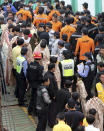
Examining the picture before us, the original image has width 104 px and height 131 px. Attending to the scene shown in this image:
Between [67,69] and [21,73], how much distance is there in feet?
4.69

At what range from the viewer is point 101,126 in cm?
1152

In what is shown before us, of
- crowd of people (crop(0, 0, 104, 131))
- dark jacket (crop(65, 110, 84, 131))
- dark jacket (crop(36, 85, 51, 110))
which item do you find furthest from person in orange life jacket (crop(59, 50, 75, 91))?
dark jacket (crop(65, 110, 84, 131))

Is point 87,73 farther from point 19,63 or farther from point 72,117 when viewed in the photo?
point 72,117

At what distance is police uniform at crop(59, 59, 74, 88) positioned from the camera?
13.0 metres

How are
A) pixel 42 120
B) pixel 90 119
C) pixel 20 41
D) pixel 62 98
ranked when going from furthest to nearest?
pixel 20 41, pixel 62 98, pixel 42 120, pixel 90 119

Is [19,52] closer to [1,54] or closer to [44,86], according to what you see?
[1,54]

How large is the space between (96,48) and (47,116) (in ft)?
12.6

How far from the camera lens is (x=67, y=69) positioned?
13039 mm

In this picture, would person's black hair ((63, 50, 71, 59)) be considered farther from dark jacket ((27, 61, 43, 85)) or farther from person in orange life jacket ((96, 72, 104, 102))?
person in orange life jacket ((96, 72, 104, 102))

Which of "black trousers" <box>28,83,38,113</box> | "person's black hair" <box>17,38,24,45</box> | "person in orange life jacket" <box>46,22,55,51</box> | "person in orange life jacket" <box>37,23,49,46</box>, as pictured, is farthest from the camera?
"person in orange life jacket" <box>46,22,55,51</box>

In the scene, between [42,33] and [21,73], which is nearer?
[21,73]

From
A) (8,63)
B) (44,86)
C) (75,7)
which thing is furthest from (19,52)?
(75,7)

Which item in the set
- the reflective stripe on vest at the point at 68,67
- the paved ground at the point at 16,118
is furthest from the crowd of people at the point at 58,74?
the paved ground at the point at 16,118

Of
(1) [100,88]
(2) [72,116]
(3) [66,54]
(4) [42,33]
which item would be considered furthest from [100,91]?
(4) [42,33]
